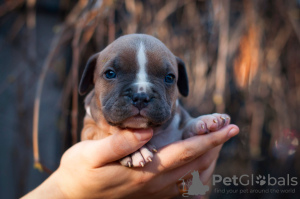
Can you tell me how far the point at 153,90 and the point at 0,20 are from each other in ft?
12.4

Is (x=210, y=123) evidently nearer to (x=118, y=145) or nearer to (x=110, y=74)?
(x=118, y=145)

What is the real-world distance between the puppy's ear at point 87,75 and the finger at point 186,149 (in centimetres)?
76

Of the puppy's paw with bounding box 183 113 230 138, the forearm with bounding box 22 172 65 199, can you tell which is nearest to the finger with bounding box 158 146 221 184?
the puppy's paw with bounding box 183 113 230 138

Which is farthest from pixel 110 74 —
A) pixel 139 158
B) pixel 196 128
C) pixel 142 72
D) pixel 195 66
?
pixel 195 66

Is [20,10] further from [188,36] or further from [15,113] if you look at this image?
[188,36]

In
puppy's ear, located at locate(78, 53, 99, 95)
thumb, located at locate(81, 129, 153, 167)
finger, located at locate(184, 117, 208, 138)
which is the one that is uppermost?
puppy's ear, located at locate(78, 53, 99, 95)

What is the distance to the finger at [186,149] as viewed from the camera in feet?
5.65

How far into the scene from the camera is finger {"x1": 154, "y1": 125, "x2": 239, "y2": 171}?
172 cm

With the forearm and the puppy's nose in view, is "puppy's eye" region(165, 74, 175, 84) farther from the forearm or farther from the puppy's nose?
the forearm

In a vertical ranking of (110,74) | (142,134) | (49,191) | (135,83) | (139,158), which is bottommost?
(49,191)

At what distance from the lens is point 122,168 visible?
1.76 metres

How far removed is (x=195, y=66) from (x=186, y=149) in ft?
5.79

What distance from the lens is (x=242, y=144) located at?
12.1ft
